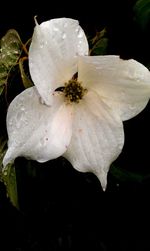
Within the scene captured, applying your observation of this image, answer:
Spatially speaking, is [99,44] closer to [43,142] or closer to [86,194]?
[43,142]

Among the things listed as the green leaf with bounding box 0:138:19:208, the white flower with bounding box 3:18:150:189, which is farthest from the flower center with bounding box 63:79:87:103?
the green leaf with bounding box 0:138:19:208

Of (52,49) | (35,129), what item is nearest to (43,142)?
(35,129)

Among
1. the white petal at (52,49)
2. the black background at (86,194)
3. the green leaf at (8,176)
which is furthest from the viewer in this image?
the black background at (86,194)

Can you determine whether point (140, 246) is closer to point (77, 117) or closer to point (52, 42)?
point (77, 117)

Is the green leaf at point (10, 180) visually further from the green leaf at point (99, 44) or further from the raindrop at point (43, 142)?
the green leaf at point (99, 44)

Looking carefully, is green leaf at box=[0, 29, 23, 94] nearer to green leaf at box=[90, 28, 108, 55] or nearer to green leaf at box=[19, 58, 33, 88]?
green leaf at box=[19, 58, 33, 88]

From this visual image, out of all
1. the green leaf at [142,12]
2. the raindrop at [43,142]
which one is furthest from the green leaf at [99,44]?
the raindrop at [43,142]

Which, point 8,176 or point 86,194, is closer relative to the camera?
point 8,176
